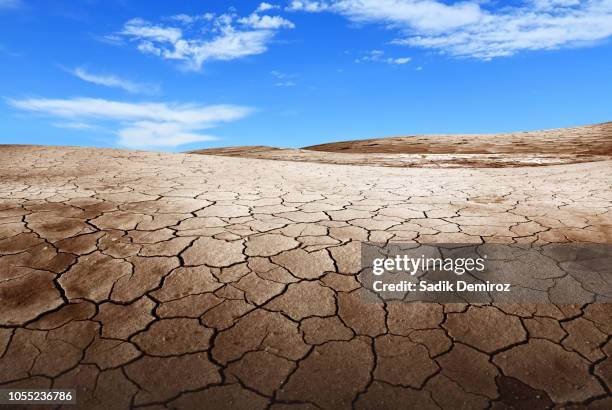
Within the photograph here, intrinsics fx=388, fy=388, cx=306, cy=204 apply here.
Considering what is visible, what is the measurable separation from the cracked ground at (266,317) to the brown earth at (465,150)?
436 centimetres

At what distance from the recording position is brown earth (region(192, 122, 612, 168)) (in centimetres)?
728

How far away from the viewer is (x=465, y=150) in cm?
908

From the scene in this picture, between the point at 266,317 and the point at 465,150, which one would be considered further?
the point at 465,150

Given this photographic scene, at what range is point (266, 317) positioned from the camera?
1.63 metres

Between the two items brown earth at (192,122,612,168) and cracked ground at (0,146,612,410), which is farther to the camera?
brown earth at (192,122,612,168)

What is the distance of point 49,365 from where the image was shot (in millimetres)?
1386

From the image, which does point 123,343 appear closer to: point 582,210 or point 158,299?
point 158,299

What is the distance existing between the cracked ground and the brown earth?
436cm

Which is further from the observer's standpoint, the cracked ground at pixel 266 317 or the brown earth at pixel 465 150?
the brown earth at pixel 465 150

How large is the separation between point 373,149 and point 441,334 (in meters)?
8.81

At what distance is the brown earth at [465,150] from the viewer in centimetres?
728

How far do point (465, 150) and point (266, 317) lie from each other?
859cm

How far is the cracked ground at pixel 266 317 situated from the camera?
4.24ft

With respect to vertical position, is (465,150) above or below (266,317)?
above
